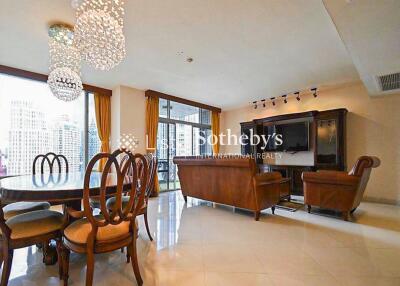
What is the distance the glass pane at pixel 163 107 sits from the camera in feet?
19.0

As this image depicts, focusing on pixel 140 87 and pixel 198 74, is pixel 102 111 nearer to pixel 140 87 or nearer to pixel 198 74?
pixel 140 87

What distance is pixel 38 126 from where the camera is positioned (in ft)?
14.1

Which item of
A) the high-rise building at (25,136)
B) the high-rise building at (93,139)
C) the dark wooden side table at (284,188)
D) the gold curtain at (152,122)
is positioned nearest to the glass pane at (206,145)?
the gold curtain at (152,122)

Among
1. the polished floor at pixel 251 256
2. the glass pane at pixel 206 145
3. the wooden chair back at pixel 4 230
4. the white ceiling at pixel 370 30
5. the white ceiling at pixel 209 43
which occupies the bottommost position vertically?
the polished floor at pixel 251 256

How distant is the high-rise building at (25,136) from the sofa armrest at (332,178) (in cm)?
526

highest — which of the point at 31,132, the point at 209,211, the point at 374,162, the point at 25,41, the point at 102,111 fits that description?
the point at 25,41

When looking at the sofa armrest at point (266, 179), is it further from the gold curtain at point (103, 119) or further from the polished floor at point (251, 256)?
the gold curtain at point (103, 119)

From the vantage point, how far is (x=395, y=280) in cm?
166

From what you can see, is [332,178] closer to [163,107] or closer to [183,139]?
[183,139]

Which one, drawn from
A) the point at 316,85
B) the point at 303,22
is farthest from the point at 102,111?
the point at 316,85

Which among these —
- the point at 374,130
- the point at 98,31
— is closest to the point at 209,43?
the point at 98,31

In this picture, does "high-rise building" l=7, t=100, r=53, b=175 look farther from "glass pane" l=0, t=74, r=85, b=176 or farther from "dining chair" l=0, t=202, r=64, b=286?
"dining chair" l=0, t=202, r=64, b=286

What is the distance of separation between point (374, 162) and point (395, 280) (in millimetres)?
1955

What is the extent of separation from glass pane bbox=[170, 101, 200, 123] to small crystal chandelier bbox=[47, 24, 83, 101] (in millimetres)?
3111
